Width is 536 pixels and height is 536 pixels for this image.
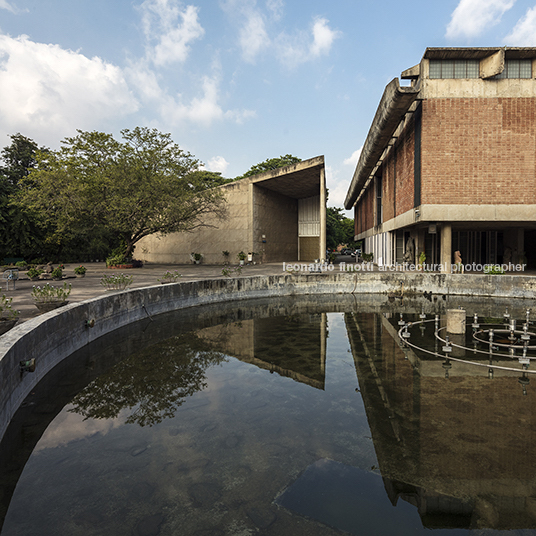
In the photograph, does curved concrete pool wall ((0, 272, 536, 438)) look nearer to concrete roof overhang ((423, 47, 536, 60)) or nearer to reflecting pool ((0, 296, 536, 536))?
reflecting pool ((0, 296, 536, 536))

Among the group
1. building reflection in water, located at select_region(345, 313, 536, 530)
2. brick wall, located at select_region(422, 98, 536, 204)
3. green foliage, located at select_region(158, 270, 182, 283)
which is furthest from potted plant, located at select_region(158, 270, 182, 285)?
brick wall, located at select_region(422, 98, 536, 204)

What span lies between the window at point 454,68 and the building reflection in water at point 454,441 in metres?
21.8

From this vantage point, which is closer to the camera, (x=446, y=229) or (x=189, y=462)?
(x=189, y=462)

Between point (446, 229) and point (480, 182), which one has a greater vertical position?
point (480, 182)

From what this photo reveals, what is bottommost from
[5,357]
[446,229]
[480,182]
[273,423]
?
[273,423]

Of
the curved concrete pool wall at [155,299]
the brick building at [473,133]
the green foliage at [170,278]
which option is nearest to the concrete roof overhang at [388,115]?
the brick building at [473,133]

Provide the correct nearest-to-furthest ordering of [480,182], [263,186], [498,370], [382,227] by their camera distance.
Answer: [498,370]
[480,182]
[382,227]
[263,186]

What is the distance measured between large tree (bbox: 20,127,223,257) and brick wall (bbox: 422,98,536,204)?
69.2 feet

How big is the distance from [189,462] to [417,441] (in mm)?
3466

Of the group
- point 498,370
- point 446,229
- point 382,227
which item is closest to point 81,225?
point 382,227

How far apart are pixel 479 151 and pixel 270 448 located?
25.1 metres

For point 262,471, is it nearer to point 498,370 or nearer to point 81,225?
point 498,370

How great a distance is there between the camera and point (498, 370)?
9.14 m

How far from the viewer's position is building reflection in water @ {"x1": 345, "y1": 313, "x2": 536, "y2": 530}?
4.30 metres
